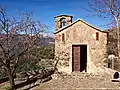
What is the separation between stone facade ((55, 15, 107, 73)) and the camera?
14547mm

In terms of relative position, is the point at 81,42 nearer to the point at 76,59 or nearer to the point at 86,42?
the point at 86,42

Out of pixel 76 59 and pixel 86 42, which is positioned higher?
pixel 86 42

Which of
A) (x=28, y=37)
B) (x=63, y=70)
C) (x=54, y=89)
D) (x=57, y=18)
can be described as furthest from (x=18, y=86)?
(x=57, y=18)

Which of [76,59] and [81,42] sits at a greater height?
[81,42]

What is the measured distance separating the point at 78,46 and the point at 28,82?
5225 millimetres

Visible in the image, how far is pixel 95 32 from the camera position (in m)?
14.5

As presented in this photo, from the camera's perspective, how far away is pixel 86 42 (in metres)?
14.7

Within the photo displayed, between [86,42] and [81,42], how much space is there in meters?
0.39

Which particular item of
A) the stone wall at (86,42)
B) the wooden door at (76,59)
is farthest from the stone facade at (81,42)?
the wooden door at (76,59)

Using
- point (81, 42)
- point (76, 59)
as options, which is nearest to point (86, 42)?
point (81, 42)

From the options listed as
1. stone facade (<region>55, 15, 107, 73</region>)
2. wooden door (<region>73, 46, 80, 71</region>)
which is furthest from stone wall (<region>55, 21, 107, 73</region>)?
wooden door (<region>73, 46, 80, 71</region>)

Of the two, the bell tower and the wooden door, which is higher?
the bell tower

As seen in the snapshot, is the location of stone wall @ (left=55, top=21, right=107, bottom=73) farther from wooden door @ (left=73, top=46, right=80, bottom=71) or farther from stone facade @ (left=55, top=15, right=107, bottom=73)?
wooden door @ (left=73, top=46, right=80, bottom=71)

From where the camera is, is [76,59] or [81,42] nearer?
[81,42]
